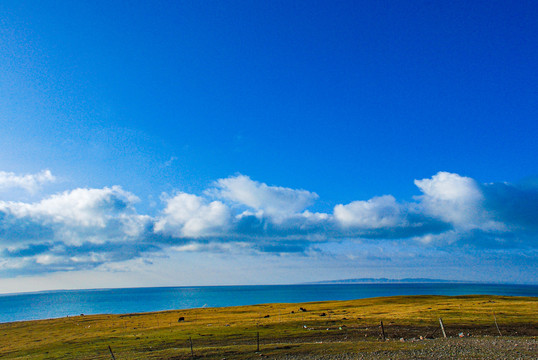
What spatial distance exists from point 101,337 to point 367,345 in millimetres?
42011

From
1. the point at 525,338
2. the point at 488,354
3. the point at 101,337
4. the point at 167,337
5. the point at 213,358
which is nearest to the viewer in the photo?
the point at 488,354

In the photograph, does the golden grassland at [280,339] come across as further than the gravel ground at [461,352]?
Yes

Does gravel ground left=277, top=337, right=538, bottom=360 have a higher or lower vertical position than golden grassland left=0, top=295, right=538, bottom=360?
higher

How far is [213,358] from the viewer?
3409 cm

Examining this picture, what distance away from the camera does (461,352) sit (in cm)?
3238

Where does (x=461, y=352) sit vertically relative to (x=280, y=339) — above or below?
above

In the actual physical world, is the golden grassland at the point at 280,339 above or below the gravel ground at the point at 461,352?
below

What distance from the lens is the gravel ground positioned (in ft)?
101

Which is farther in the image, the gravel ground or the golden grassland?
the golden grassland

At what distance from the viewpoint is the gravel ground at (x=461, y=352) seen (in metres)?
30.8

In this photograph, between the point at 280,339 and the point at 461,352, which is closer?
the point at 461,352

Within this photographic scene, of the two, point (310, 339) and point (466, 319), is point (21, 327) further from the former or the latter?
point (466, 319)

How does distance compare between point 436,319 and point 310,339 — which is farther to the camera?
point 436,319

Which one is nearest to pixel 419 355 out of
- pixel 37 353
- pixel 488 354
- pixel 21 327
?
pixel 488 354
